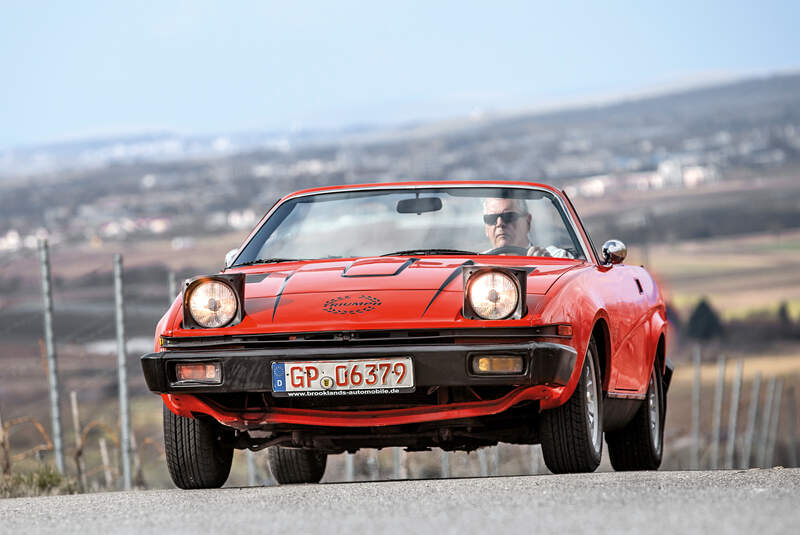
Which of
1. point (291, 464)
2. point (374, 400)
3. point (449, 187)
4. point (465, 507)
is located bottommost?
point (291, 464)

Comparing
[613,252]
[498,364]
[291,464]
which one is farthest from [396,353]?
[291,464]

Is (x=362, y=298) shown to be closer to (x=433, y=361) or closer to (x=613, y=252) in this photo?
(x=433, y=361)

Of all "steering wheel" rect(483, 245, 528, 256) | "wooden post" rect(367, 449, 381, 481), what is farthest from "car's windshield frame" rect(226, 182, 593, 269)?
"wooden post" rect(367, 449, 381, 481)

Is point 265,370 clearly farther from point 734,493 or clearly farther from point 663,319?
point 663,319

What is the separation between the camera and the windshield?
25.2 feet

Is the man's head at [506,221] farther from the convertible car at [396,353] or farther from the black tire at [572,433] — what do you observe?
the black tire at [572,433]

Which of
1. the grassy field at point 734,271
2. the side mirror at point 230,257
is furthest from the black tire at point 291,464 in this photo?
the grassy field at point 734,271

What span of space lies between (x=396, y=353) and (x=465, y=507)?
98cm

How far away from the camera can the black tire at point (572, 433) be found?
263 inches

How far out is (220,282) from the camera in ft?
21.7

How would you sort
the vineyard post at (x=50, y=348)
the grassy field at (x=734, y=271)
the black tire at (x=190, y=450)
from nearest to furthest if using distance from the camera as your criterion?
the black tire at (x=190, y=450), the vineyard post at (x=50, y=348), the grassy field at (x=734, y=271)

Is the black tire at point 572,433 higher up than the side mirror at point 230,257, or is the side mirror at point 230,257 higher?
the side mirror at point 230,257

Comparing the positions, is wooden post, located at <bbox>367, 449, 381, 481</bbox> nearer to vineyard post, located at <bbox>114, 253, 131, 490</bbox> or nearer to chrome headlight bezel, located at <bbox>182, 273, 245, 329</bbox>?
vineyard post, located at <bbox>114, 253, 131, 490</bbox>

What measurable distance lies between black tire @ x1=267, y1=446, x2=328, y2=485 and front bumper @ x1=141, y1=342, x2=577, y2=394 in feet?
7.33
